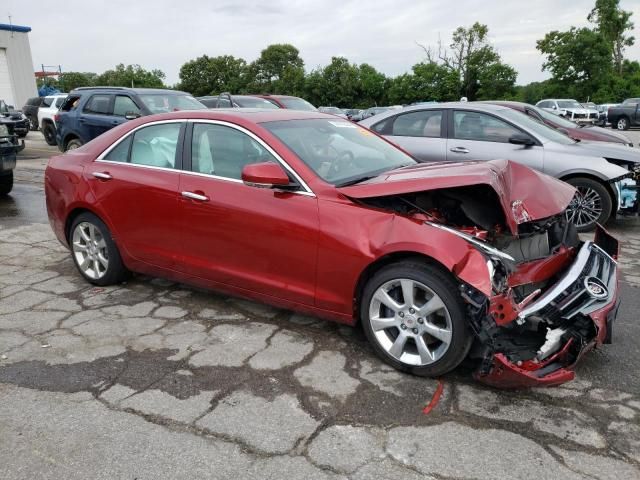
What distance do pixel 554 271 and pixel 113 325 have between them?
3087mm

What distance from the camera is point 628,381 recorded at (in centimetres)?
315

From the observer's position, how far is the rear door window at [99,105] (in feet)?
36.0

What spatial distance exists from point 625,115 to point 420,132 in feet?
77.2

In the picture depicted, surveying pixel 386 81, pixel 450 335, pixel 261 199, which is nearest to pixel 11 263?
pixel 261 199

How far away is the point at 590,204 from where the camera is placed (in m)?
6.64

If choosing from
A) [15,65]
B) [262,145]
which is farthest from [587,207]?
[15,65]

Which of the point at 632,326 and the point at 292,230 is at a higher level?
the point at 292,230

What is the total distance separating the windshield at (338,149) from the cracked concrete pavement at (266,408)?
1116 millimetres

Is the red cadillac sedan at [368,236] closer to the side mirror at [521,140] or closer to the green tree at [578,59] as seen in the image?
the side mirror at [521,140]

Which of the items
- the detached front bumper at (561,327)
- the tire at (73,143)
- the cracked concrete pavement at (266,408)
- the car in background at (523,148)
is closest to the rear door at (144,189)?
the cracked concrete pavement at (266,408)

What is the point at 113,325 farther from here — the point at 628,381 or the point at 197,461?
the point at 628,381

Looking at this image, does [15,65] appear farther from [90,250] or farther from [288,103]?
[90,250]

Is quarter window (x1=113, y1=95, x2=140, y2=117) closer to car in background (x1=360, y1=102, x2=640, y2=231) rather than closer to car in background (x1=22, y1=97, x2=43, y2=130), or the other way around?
car in background (x1=360, y1=102, x2=640, y2=231)

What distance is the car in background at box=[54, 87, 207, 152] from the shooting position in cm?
1061
